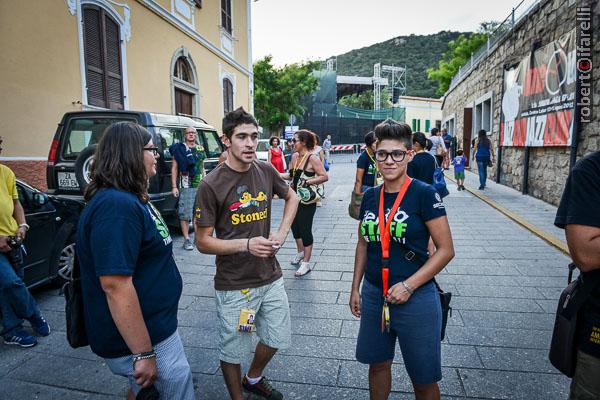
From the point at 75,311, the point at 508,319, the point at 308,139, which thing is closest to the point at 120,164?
the point at 75,311

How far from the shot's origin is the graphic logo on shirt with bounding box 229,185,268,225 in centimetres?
248

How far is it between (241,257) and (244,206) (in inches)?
12.0

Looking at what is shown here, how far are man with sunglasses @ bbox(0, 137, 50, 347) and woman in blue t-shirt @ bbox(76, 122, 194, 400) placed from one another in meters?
2.09

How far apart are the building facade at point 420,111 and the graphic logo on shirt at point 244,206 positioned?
45.6 m

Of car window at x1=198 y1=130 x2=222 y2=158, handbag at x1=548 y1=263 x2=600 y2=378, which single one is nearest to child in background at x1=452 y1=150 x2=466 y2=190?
car window at x1=198 y1=130 x2=222 y2=158

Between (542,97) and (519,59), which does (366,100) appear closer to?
(519,59)

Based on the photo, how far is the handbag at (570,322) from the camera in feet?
5.39

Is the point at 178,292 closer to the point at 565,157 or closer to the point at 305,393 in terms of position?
the point at 305,393

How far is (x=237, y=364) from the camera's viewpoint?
2.43m

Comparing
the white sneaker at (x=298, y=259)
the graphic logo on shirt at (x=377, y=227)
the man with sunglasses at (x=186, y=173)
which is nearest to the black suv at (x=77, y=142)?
the man with sunglasses at (x=186, y=173)

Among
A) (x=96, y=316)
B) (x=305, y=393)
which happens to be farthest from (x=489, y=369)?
(x=96, y=316)

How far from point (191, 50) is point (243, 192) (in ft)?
42.1

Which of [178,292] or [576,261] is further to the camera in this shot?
[178,292]

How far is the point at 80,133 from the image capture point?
631 centimetres
